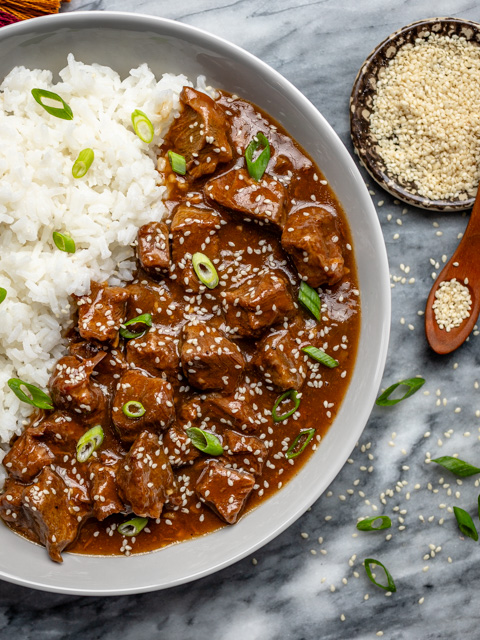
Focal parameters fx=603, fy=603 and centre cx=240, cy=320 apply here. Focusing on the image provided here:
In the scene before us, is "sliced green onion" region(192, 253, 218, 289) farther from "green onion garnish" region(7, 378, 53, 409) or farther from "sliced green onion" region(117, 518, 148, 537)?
"sliced green onion" region(117, 518, 148, 537)

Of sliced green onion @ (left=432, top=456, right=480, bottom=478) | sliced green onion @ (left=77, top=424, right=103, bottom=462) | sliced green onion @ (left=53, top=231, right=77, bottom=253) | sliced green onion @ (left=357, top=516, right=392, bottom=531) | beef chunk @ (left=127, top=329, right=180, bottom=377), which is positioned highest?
sliced green onion @ (left=53, top=231, right=77, bottom=253)

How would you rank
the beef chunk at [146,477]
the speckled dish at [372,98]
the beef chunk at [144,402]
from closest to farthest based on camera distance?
1. the beef chunk at [146,477]
2. the beef chunk at [144,402]
3. the speckled dish at [372,98]

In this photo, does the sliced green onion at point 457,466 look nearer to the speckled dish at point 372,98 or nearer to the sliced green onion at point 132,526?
the speckled dish at point 372,98

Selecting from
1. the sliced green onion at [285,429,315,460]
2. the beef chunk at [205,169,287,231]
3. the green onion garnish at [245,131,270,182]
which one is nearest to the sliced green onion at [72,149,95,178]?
the beef chunk at [205,169,287,231]

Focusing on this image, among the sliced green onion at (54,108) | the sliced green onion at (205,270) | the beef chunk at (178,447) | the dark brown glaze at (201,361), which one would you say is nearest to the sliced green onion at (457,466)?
the dark brown glaze at (201,361)

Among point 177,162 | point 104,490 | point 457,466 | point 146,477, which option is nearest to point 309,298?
point 177,162

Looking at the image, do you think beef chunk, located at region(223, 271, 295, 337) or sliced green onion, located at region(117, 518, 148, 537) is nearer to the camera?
beef chunk, located at region(223, 271, 295, 337)
